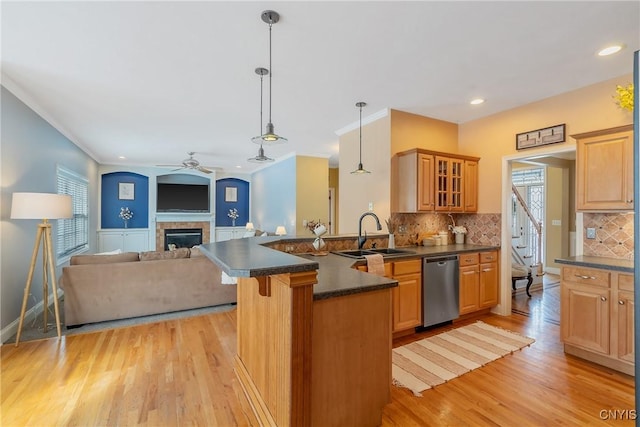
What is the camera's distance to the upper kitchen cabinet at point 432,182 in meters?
3.83

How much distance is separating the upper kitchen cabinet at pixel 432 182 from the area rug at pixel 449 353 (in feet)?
5.02

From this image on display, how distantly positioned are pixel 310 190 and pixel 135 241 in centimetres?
541

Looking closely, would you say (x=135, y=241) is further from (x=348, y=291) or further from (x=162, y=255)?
(x=348, y=291)

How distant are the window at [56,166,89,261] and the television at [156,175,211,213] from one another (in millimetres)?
2133

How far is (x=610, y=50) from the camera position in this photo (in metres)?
2.59

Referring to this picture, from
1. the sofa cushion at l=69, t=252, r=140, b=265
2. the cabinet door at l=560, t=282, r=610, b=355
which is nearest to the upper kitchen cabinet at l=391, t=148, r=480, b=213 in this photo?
the cabinet door at l=560, t=282, r=610, b=355

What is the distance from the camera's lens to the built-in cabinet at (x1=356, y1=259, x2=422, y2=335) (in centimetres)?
318

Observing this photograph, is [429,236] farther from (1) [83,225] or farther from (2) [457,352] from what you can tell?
(1) [83,225]

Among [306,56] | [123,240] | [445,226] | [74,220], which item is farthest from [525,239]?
[123,240]

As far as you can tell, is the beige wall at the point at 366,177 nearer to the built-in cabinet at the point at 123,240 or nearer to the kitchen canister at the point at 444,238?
the kitchen canister at the point at 444,238

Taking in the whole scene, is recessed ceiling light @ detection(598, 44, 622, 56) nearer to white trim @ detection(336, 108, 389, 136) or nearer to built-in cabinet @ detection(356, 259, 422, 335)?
white trim @ detection(336, 108, 389, 136)

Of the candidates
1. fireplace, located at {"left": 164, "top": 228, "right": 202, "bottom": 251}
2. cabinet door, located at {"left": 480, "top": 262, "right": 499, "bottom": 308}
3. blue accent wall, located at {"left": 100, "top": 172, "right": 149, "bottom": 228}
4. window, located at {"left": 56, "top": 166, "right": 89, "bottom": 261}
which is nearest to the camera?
cabinet door, located at {"left": 480, "top": 262, "right": 499, "bottom": 308}

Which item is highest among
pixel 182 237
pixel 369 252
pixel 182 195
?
pixel 182 195

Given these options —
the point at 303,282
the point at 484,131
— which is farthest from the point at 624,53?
the point at 303,282
